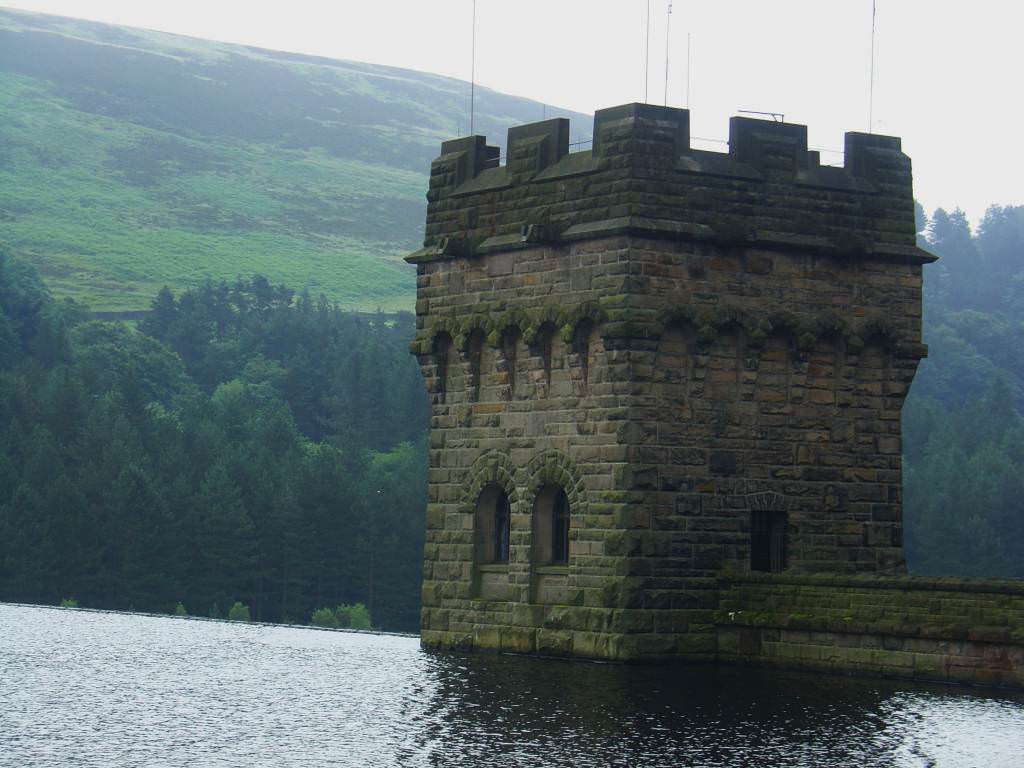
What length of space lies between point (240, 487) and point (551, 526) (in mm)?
88163

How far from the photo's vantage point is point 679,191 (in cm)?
3641

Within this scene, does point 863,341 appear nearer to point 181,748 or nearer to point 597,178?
point 597,178

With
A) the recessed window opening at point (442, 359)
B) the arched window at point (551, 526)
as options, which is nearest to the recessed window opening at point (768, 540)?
the arched window at point (551, 526)

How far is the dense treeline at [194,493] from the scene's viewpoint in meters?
111

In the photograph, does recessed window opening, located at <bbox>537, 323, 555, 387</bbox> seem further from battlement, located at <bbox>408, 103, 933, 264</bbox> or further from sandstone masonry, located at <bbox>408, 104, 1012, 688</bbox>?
battlement, located at <bbox>408, 103, 933, 264</bbox>

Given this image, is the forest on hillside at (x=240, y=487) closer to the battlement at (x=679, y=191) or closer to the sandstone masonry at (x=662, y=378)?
the sandstone masonry at (x=662, y=378)

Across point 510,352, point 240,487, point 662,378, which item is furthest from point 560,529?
point 240,487

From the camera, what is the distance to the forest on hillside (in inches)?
4407

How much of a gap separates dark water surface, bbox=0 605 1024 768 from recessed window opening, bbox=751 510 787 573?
321 cm

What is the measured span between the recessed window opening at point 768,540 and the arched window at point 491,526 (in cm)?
486

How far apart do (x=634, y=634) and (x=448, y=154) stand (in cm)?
1081

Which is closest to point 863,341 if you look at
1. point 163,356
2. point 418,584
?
point 418,584

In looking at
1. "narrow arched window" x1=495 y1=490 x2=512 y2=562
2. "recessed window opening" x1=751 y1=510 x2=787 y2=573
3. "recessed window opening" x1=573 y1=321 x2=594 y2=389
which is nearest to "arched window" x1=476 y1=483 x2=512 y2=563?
"narrow arched window" x1=495 y1=490 x2=512 y2=562

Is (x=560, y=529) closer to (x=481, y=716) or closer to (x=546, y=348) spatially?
(x=546, y=348)
